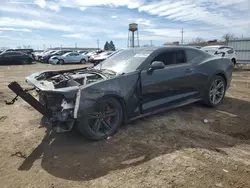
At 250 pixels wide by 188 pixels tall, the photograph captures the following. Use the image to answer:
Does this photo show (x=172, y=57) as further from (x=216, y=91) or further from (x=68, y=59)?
(x=68, y=59)

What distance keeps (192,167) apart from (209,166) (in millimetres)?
238

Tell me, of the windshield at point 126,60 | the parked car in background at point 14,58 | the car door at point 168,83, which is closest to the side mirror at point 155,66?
the car door at point 168,83

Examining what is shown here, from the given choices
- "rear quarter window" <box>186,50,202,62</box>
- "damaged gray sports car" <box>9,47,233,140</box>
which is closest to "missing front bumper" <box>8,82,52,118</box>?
"damaged gray sports car" <box>9,47,233,140</box>

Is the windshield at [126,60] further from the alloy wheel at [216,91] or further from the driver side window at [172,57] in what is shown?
the alloy wheel at [216,91]

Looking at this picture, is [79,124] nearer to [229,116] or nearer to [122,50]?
[122,50]

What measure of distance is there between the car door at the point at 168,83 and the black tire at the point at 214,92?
415 millimetres

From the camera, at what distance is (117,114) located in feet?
13.6

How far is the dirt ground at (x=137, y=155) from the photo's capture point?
290cm

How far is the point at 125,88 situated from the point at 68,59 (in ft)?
71.3

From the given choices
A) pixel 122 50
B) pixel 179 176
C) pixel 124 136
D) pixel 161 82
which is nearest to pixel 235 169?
pixel 179 176

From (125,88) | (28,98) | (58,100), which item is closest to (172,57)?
(125,88)

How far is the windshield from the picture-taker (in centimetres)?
461

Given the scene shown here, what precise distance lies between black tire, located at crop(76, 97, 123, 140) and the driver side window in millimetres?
1474

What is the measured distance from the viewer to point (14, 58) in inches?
949
